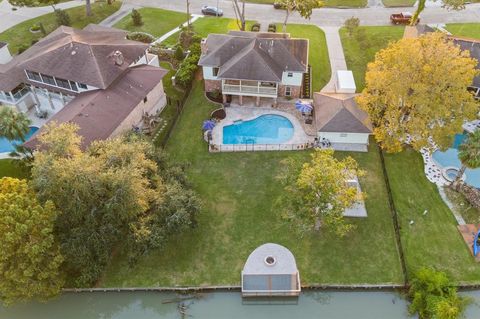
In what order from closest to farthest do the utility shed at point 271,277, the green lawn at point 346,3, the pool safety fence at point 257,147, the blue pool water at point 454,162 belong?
the utility shed at point 271,277, the blue pool water at point 454,162, the pool safety fence at point 257,147, the green lawn at point 346,3

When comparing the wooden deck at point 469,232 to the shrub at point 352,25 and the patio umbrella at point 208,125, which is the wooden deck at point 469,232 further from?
the shrub at point 352,25

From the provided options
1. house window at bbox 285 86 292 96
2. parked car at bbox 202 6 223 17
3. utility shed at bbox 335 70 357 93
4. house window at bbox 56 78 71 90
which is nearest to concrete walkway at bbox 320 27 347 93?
A: utility shed at bbox 335 70 357 93

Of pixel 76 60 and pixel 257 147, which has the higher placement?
pixel 76 60

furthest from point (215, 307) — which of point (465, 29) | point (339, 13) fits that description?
point (465, 29)

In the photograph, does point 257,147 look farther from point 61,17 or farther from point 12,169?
point 61,17

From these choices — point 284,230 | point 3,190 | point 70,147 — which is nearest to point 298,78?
point 284,230

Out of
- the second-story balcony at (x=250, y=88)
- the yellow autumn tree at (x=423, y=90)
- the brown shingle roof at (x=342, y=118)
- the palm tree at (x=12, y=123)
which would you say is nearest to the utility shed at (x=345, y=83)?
the brown shingle roof at (x=342, y=118)

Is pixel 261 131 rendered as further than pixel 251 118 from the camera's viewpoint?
No
